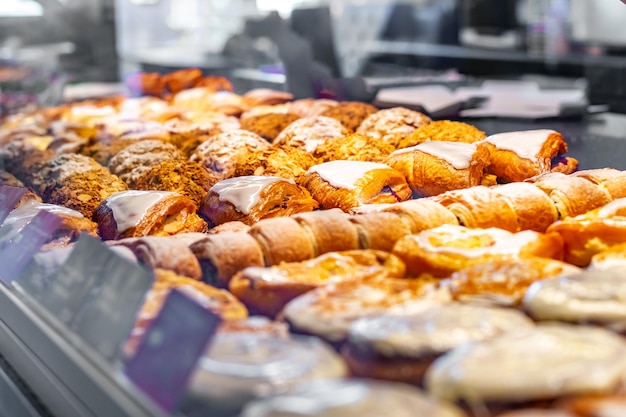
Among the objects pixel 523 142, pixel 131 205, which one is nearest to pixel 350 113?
pixel 523 142

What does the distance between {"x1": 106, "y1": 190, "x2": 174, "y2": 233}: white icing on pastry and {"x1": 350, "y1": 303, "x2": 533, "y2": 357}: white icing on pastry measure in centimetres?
89

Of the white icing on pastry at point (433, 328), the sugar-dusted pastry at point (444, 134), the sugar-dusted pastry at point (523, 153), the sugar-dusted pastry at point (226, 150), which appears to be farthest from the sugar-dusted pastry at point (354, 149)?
the white icing on pastry at point (433, 328)

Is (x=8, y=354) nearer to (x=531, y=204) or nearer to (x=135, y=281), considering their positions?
(x=135, y=281)

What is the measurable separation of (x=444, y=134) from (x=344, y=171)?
50 cm

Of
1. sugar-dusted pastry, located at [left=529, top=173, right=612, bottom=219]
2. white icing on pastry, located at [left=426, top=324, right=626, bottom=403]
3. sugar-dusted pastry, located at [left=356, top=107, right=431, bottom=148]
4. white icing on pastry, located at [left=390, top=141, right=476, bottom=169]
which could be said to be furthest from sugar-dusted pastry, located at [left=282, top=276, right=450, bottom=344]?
sugar-dusted pastry, located at [left=356, top=107, right=431, bottom=148]

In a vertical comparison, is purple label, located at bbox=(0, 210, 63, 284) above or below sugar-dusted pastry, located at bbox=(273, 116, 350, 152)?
below

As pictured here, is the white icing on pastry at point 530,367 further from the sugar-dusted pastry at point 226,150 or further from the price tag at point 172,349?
the sugar-dusted pastry at point 226,150

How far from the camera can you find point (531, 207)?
174 centimetres

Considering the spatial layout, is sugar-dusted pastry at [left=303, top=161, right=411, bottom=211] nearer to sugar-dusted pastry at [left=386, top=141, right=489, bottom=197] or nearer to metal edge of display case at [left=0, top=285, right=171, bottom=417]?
sugar-dusted pastry at [left=386, top=141, right=489, bottom=197]

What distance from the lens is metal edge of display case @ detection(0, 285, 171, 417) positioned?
1063mm

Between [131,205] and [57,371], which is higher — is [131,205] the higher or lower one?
the higher one

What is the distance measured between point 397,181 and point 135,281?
1.06m

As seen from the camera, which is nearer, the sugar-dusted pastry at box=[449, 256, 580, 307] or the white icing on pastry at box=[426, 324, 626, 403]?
the white icing on pastry at box=[426, 324, 626, 403]

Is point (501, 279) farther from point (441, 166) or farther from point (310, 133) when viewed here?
point (310, 133)
